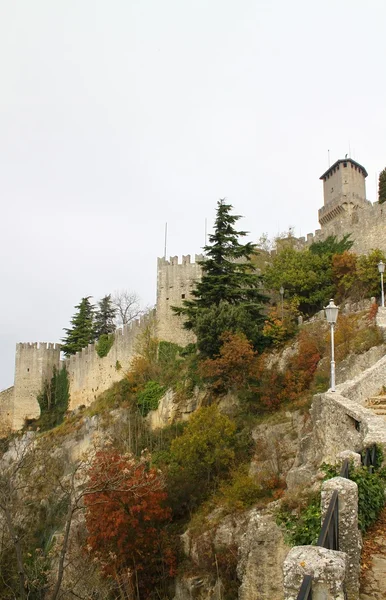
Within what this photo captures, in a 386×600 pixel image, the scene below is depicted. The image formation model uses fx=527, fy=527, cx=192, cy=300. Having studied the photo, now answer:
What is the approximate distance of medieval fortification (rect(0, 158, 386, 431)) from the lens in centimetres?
2936

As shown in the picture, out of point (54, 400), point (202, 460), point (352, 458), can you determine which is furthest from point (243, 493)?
point (54, 400)

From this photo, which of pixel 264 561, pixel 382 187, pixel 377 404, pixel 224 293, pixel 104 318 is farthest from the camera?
pixel 104 318

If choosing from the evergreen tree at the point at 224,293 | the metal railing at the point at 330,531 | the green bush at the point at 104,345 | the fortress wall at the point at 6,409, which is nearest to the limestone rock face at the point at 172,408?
the evergreen tree at the point at 224,293

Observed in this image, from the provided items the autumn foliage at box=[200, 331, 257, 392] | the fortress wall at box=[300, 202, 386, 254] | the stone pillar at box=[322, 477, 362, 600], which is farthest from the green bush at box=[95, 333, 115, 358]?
the stone pillar at box=[322, 477, 362, 600]

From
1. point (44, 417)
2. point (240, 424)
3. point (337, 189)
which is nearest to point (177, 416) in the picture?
point (240, 424)

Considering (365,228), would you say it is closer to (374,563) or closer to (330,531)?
(374,563)

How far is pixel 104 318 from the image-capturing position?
173 feet

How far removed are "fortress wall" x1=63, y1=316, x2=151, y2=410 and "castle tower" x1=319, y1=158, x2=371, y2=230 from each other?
16.4m

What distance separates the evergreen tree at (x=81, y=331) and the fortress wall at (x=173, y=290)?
723 inches

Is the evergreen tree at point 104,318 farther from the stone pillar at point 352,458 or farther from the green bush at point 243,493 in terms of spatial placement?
the stone pillar at point 352,458

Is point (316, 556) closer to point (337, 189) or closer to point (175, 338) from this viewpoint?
point (175, 338)

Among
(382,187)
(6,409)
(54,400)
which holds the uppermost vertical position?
(382,187)

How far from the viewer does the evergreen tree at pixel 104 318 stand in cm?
5203

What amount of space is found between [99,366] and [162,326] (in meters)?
9.06
